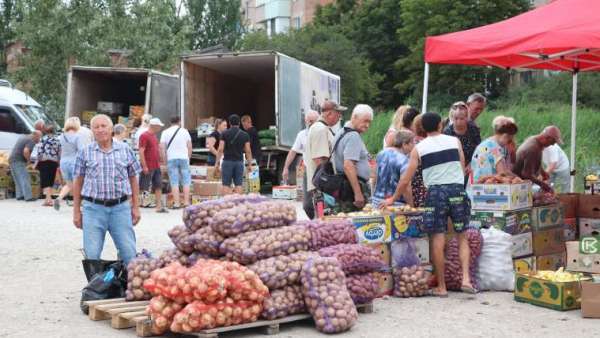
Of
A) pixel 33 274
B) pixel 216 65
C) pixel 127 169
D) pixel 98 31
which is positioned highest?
pixel 98 31

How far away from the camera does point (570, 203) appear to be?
33.8 feet

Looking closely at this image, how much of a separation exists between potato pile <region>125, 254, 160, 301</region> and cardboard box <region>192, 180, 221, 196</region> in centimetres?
1012

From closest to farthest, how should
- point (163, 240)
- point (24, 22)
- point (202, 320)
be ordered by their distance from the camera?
point (202, 320) < point (163, 240) < point (24, 22)

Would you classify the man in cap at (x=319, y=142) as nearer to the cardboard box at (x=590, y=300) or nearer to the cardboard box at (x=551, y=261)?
the cardboard box at (x=551, y=261)

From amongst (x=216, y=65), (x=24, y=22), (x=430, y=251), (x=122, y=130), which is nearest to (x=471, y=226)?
(x=430, y=251)

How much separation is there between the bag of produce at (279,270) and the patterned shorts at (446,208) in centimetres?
160

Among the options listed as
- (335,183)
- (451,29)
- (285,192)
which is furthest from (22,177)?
(451,29)

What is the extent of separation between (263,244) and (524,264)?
342 cm

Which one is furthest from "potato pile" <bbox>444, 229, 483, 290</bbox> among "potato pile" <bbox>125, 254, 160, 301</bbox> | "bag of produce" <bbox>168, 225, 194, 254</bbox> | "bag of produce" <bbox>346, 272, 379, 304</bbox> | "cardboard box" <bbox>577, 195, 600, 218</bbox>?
"potato pile" <bbox>125, 254, 160, 301</bbox>

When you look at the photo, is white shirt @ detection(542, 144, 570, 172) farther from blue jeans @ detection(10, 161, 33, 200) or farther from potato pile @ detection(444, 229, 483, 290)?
blue jeans @ detection(10, 161, 33, 200)

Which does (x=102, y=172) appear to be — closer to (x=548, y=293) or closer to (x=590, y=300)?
(x=548, y=293)

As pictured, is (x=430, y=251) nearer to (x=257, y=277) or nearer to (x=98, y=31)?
(x=257, y=277)

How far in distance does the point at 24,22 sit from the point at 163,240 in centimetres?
2012

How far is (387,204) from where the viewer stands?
28.0 ft
